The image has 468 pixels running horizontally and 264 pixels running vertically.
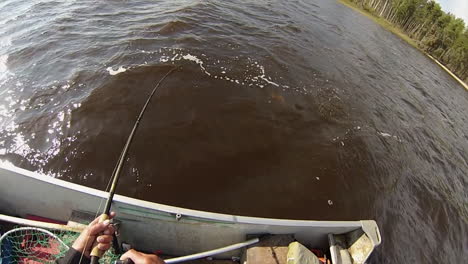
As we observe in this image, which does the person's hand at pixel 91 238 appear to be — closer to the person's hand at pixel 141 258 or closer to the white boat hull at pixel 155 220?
the person's hand at pixel 141 258

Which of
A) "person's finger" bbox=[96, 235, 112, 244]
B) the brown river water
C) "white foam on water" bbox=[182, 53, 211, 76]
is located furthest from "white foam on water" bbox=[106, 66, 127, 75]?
"person's finger" bbox=[96, 235, 112, 244]

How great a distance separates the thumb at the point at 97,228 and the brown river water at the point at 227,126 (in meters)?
2.57

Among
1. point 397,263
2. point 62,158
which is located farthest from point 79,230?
point 397,263

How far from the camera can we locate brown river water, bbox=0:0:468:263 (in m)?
6.14

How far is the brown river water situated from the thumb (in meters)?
2.57

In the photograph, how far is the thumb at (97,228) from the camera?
2992 mm

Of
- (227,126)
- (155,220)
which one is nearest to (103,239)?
(155,220)

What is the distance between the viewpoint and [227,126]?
7.54m

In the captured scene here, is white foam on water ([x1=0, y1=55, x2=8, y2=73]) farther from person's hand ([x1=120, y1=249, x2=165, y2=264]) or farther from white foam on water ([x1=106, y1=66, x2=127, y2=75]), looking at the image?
person's hand ([x1=120, y1=249, x2=165, y2=264])

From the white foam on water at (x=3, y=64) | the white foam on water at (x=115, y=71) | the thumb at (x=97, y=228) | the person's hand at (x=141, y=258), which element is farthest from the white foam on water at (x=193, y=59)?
the person's hand at (x=141, y=258)

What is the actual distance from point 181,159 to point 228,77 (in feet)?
13.4

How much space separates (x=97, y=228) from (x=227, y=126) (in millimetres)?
4907

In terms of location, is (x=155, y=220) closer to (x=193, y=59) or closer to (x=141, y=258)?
(x=141, y=258)

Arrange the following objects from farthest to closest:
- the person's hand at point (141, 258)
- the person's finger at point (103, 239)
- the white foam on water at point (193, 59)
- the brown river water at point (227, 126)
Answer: the white foam on water at point (193, 59)
the brown river water at point (227, 126)
the person's hand at point (141, 258)
the person's finger at point (103, 239)
